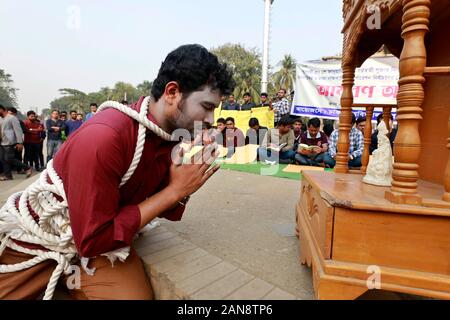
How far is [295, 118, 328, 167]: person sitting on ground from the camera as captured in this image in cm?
556

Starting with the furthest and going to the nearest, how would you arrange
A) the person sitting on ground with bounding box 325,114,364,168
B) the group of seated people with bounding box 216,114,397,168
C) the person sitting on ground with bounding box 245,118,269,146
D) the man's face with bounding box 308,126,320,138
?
1. the person sitting on ground with bounding box 245,118,269,146
2. the man's face with bounding box 308,126,320,138
3. the group of seated people with bounding box 216,114,397,168
4. the person sitting on ground with bounding box 325,114,364,168

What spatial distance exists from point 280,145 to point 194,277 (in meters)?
5.17

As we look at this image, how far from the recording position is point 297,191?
11.5 ft

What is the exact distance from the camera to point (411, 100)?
1086 millimetres

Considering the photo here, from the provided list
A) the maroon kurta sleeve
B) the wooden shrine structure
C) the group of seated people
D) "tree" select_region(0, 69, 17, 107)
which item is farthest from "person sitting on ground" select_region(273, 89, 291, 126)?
"tree" select_region(0, 69, 17, 107)

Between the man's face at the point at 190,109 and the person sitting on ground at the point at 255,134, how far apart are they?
5300mm

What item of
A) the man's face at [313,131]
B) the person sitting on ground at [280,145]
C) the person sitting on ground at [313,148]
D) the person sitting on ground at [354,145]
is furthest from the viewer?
the person sitting on ground at [280,145]

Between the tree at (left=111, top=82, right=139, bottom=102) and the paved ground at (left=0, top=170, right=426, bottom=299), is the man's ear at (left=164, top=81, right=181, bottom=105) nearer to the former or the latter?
the paved ground at (left=0, top=170, right=426, bottom=299)

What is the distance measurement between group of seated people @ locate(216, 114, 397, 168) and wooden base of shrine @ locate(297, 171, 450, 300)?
3577 mm

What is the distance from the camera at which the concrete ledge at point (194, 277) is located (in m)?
1.15

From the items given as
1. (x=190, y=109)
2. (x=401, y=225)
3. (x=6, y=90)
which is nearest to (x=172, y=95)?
(x=190, y=109)

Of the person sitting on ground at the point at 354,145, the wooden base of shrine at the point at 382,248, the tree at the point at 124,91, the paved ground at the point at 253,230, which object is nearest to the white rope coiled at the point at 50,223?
the paved ground at the point at 253,230
